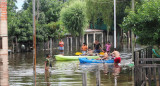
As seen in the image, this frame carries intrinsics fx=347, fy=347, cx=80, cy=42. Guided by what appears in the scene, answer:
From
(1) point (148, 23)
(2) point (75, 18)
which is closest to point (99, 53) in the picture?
(1) point (148, 23)

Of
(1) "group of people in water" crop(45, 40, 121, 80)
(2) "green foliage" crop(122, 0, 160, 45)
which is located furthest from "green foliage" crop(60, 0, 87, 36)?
(2) "green foliage" crop(122, 0, 160, 45)

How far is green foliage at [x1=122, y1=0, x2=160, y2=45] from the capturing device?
17.9 meters

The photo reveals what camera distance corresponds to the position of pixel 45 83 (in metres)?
15.4

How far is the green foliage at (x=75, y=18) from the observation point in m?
55.7

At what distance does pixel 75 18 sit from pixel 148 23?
124 feet

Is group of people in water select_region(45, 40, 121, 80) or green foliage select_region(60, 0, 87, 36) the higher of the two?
green foliage select_region(60, 0, 87, 36)

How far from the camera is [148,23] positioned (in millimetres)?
18500

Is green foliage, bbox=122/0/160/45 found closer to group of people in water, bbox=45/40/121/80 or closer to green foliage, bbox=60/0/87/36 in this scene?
group of people in water, bbox=45/40/121/80

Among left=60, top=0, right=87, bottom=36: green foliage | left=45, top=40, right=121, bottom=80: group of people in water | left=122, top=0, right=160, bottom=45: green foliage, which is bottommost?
left=45, top=40, right=121, bottom=80: group of people in water

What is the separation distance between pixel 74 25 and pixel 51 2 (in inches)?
402

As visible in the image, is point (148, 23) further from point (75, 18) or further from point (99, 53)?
point (75, 18)

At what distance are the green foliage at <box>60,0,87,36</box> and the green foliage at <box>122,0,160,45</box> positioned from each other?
1428 inches

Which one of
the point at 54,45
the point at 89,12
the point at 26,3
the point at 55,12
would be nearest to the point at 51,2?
the point at 55,12

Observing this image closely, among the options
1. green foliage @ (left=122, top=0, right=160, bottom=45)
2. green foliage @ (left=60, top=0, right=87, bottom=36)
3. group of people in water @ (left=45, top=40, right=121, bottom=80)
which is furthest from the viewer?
green foliage @ (left=60, top=0, right=87, bottom=36)
